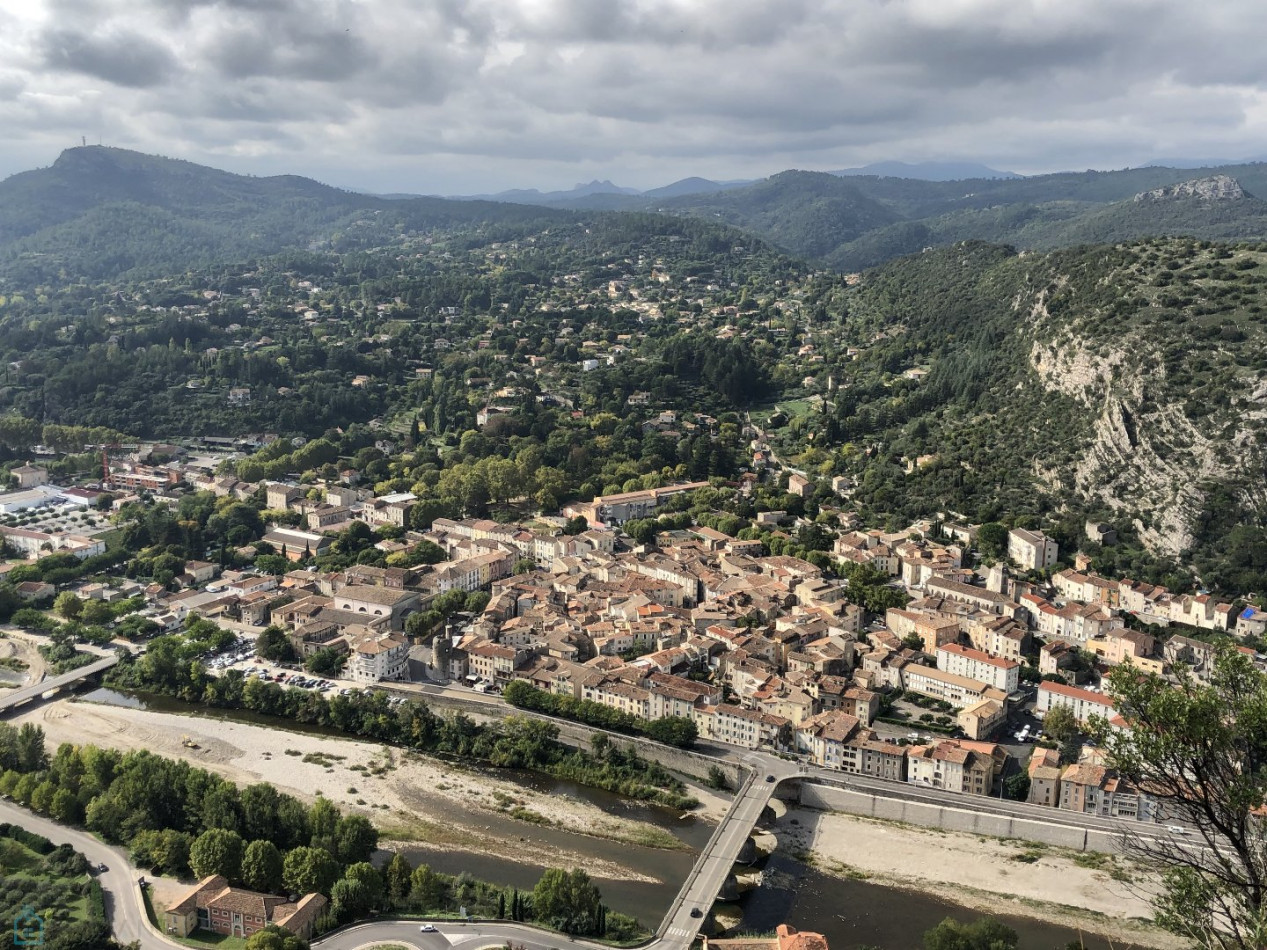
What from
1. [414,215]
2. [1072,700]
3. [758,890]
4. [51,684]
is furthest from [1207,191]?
[51,684]

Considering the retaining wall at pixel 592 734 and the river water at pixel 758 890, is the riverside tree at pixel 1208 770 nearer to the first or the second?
the river water at pixel 758 890

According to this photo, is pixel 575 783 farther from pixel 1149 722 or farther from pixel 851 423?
pixel 851 423

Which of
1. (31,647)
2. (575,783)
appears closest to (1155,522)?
(575,783)

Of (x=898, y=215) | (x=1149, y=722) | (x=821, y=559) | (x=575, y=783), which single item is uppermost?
(x=898, y=215)

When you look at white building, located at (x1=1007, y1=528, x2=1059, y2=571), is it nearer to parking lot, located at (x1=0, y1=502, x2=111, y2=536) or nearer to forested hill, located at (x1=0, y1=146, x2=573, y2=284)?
parking lot, located at (x1=0, y1=502, x2=111, y2=536)

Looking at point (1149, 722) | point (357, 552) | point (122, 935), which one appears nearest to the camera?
point (1149, 722)
